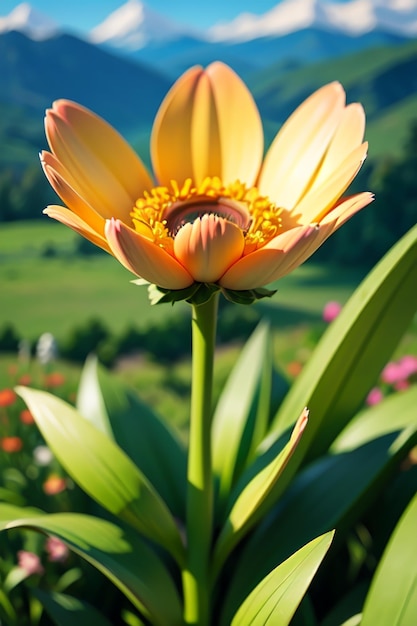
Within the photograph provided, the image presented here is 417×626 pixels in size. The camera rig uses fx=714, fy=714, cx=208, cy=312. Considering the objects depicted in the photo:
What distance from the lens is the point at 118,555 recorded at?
0.44 m

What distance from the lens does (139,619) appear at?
0.50 metres

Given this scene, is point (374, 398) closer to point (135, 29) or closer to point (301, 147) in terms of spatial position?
point (301, 147)

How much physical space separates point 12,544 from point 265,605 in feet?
0.96

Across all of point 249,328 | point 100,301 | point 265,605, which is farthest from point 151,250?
point 100,301

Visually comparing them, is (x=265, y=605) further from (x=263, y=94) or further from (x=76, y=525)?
(x=263, y=94)

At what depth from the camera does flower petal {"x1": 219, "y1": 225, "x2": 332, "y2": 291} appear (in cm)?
31

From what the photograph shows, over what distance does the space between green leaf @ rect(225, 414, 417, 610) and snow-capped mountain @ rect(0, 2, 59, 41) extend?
165 cm

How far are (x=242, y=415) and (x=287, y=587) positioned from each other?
24 centimetres

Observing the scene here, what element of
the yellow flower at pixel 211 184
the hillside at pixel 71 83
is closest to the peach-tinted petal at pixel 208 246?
the yellow flower at pixel 211 184

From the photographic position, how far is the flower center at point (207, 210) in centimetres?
37

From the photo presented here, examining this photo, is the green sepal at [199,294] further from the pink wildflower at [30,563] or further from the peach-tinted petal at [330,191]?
the pink wildflower at [30,563]

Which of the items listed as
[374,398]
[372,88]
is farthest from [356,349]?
[372,88]

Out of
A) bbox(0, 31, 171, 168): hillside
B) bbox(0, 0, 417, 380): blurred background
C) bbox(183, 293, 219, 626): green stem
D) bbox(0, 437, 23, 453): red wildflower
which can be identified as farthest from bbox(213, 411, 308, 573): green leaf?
bbox(0, 31, 171, 168): hillside

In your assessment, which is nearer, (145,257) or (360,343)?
(145,257)
